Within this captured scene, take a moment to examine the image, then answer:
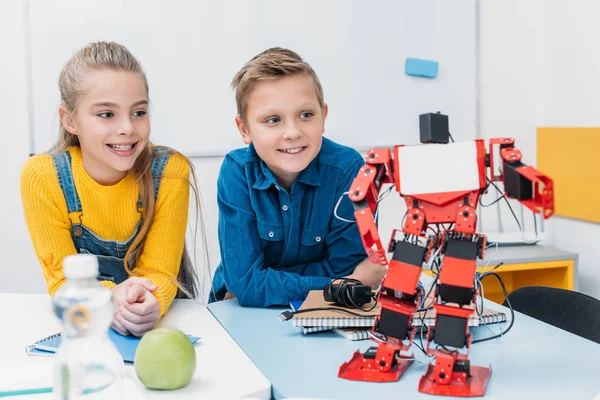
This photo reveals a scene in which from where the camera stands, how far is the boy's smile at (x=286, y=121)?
1.35 meters

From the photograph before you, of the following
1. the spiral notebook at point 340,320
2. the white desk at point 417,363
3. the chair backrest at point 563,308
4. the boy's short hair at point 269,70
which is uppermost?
the boy's short hair at point 269,70

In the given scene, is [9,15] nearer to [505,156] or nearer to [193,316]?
[193,316]

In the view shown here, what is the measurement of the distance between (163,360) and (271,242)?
24.9 inches

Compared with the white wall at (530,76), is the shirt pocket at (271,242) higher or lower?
lower

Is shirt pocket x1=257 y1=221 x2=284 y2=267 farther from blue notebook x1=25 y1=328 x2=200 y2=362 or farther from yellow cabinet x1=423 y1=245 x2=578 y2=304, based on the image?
yellow cabinet x1=423 y1=245 x2=578 y2=304

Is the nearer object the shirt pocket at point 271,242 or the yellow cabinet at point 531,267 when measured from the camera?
the shirt pocket at point 271,242

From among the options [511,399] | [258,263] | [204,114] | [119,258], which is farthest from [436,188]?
[204,114]

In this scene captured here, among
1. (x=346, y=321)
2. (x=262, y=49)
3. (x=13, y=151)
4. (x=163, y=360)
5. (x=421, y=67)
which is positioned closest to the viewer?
(x=163, y=360)

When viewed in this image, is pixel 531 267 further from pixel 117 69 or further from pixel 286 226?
pixel 117 69

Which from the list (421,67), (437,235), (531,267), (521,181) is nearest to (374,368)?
(437,235)

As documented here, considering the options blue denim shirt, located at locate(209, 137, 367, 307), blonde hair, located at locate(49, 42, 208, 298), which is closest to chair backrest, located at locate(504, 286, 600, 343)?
blue denim shirt, located at locate(209, 137, 367, 307)

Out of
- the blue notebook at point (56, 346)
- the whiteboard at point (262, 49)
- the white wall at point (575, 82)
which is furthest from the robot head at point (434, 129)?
the white wall at point (575, 82)

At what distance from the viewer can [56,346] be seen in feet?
3.37

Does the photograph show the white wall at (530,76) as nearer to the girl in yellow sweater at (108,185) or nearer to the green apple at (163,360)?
the girl in yellow sweater at (108,185)
